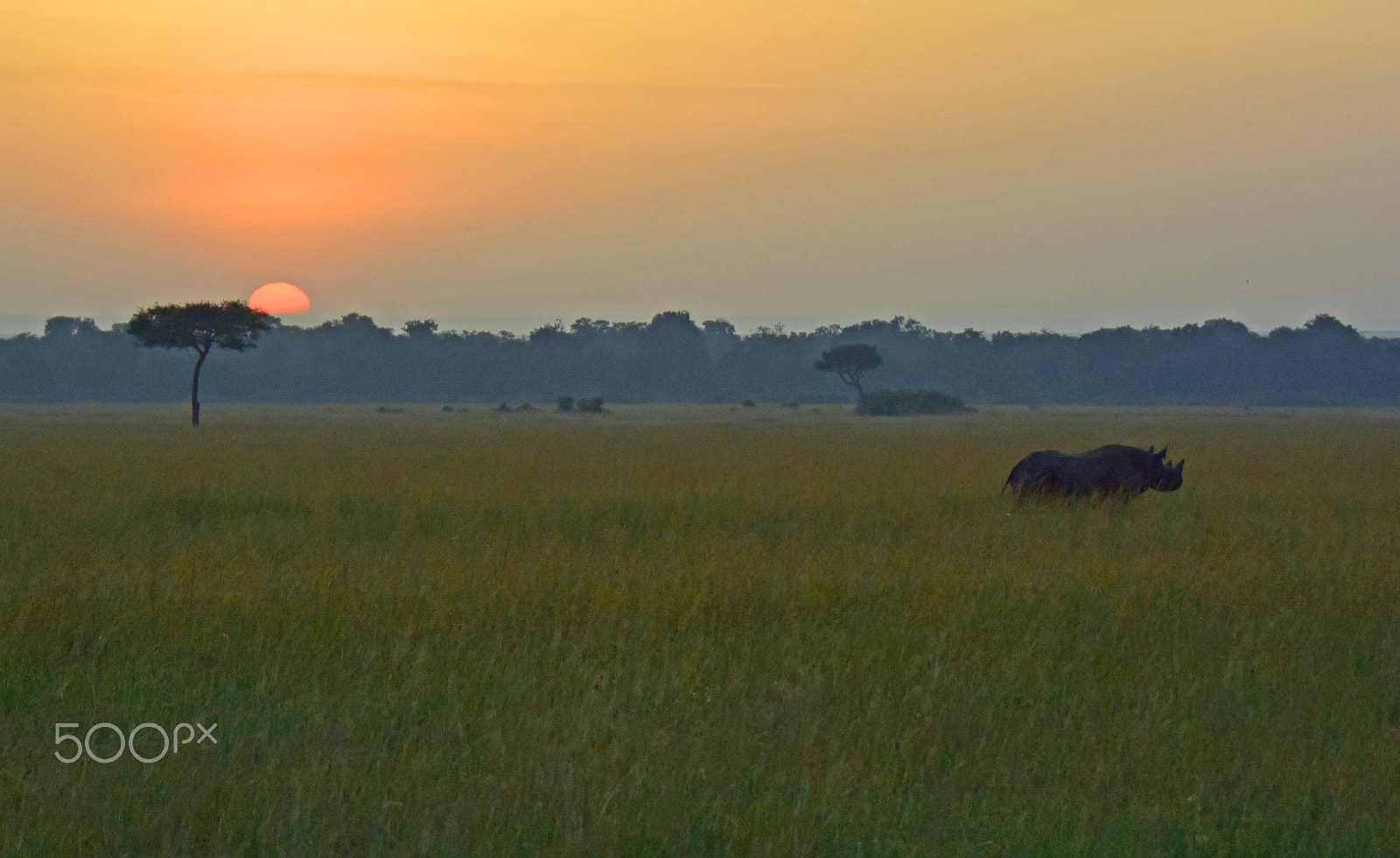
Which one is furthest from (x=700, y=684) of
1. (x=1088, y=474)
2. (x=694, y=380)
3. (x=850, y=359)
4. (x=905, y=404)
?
(x=694, y=380)

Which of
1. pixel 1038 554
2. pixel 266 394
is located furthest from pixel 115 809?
pixel 266 394

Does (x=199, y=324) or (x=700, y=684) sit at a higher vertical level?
(x=199, y=324)

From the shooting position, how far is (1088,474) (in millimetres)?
17188

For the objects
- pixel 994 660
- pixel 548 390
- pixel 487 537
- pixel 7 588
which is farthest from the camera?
pixel 548 390

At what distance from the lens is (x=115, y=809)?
193 inches

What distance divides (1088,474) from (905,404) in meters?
72.8

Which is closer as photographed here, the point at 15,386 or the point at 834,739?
the point at 834,739

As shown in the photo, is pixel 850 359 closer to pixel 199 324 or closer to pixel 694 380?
pixel 199 324

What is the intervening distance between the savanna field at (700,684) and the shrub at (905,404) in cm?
7339

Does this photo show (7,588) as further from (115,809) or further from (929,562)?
(929,562)

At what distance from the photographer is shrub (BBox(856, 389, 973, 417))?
3474 inches

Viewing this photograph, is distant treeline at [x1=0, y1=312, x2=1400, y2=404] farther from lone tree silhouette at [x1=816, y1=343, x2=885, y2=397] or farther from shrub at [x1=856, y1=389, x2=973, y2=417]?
shrub at [x1=856, y1=389, x2=973, y2=417]

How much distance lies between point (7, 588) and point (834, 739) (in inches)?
257

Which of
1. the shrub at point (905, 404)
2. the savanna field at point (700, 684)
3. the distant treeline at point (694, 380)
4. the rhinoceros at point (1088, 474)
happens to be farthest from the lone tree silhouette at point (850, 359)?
the savanna field at point (700, 684)
